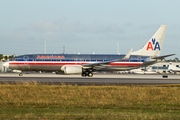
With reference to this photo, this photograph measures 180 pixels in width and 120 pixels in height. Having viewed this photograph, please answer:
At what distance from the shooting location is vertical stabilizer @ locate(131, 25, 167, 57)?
52594 millimetres

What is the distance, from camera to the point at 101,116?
10.5m

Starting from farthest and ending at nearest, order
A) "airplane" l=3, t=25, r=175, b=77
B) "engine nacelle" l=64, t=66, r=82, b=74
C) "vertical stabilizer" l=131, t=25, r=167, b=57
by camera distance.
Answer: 1. "vertical stabilizer" l=131, t=25, r=167, b=57
2. "airplane" l=3, t=25, r=175, b=77
3. "engine nacelle" l=64, t=66, r=82, b=74

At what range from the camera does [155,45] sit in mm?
52875

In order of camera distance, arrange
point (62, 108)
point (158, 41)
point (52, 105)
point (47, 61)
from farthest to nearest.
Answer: point (158, 41) → point (47, 61) → point (52, 105) → point (62, 108)

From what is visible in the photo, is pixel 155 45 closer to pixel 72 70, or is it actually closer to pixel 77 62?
pixel 77 62

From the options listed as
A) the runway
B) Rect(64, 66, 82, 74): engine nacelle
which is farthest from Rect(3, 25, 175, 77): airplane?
the runway

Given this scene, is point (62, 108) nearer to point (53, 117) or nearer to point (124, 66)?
point (53, 117)

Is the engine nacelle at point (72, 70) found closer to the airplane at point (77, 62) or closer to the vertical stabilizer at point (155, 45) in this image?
the airplane at point (77, 62)

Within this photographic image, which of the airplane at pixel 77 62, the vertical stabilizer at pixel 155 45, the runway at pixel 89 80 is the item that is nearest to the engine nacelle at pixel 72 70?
the airplane at pixel 77 62

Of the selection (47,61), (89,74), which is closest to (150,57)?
(89,74)

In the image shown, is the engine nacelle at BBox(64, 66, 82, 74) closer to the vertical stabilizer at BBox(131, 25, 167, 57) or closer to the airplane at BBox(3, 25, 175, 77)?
the airplane at BBox(3, 25, 175, 77)

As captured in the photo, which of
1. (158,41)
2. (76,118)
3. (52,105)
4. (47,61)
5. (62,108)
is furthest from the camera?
(158,41)

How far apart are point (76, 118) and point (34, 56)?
41.5 meters

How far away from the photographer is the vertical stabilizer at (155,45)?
5259 centimetres
